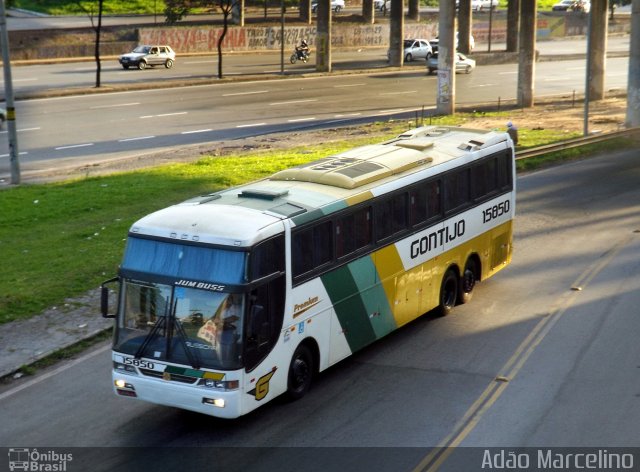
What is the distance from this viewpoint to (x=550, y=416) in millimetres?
12172

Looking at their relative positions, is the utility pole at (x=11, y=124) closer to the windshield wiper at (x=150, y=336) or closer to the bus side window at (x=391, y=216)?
the bus side window at (x=391, y=216)

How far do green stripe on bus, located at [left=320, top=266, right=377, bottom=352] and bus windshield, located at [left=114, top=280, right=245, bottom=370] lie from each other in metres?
2.09

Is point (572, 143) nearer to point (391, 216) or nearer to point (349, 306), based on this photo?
point (391, 216)

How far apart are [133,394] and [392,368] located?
395cm

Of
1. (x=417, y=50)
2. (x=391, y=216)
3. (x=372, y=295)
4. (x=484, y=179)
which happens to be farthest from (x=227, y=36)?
(x=372, y=295)

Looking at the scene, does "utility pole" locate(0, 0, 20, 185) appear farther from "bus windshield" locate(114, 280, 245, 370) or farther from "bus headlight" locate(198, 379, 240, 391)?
Result: "bus headlight" locate(198, 379, 240, 391)

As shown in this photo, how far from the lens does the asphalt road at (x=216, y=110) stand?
34.2 metres

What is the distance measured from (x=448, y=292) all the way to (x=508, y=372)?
312cm

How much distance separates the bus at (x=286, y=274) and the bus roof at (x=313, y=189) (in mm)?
24

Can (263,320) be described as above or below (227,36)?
below

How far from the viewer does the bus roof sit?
11.8m

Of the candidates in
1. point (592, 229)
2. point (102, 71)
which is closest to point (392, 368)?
point (592, 229)

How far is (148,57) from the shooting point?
59.3m

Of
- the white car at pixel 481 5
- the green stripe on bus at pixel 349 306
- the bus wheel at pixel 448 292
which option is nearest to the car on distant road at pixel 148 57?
the bus wheel at pixel 448 292
